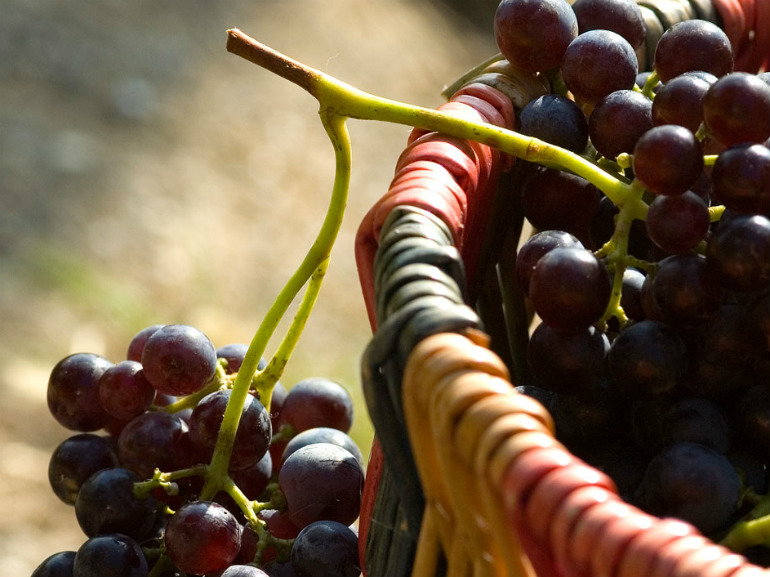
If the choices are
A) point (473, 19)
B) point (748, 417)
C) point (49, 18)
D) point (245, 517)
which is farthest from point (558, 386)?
point (473, 19)

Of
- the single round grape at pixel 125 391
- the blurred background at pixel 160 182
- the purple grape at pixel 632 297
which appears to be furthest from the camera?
the blurred background at pixel 160 182

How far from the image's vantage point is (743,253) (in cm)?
50

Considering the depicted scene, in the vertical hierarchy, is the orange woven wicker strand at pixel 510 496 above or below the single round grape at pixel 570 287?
below

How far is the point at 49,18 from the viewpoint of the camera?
2365 mm

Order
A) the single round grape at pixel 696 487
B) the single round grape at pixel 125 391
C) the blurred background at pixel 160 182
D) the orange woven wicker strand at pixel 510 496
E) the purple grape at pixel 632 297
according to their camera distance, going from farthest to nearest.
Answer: the blurred background at pixel 160 182, the single round grape at pixel 125 391, the purple grape at pixel 632 297, the single round grape at pixel 696 487, the orange woven wicker strand at pixel 510 496

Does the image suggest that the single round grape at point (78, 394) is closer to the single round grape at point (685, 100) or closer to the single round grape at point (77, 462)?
the single round grape at point (77, 462)

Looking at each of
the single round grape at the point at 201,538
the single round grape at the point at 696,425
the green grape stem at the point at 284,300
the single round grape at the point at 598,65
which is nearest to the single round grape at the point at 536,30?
the single round grape at the point at 598,65

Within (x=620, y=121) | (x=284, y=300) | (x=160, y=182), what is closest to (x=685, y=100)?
(x=620, y=121)

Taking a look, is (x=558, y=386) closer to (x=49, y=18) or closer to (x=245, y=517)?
(x=245, y=517)

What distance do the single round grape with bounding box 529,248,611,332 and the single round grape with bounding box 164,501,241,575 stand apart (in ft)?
0.81

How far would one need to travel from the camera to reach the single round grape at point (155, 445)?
2.19 feet

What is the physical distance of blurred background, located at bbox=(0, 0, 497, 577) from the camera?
177 cm

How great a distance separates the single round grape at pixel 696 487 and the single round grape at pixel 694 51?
0.93 feet

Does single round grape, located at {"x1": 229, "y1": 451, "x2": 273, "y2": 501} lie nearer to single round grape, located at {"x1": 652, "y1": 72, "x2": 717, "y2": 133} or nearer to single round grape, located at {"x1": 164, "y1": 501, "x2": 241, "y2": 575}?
single round grape, located at {"x1": 164, "y1": 501, "x2": 241, "y2": 575}
